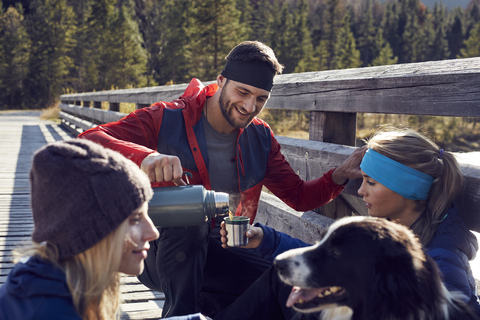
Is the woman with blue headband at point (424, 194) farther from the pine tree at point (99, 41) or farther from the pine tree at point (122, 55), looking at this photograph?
the pine tree at point (99, 41)

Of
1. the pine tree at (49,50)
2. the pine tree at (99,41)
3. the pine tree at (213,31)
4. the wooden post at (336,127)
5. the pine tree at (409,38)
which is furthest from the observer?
the pine tree at (409,38)

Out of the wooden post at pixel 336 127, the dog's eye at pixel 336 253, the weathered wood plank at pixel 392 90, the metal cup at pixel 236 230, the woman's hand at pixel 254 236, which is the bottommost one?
the woman's hand at pixel 254 236

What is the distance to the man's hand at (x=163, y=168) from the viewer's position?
8.70ft

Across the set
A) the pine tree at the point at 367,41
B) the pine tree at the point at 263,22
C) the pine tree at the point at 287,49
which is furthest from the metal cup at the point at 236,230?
the pine tree at the point at 367,41

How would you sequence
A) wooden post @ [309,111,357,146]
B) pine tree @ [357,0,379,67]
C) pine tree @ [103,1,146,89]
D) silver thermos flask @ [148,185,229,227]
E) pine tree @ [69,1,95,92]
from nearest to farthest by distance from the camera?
silver thermos flask @ [148,185,229,227] → wooden post @ [309,111,357,146] → pine tree @ [103,1,146,89] → pine tree @ [69,1,95,92] → pine tree @ [357,0,379,67]

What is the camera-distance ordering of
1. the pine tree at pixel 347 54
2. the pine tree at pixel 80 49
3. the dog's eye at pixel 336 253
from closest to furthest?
the dog's eye at pixel 336 253, the pine tree at pixel 80 49, the pine tree at pixel 347 54

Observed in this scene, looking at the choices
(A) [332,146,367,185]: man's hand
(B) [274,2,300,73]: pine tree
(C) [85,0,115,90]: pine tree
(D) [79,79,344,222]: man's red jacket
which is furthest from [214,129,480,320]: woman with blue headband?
(B) [274,2,300,73]: pine tree

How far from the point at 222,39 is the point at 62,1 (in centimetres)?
2475

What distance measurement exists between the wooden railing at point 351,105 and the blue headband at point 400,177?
206 millimetres

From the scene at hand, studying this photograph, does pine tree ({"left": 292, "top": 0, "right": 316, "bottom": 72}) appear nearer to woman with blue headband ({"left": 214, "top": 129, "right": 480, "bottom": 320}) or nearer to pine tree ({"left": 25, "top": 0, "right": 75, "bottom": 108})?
pine tree ({"left": 25, "top": 0, "right": 75, "bottom": 108})

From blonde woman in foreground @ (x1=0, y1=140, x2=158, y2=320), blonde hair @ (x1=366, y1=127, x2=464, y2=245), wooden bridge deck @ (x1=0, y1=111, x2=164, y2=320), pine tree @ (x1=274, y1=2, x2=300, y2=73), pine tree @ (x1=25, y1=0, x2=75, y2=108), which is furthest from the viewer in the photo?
pine tree @ (x1=274, y1=2, x2=300, y2=73)

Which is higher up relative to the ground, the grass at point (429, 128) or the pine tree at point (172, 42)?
the pine tree at point (172, 42)

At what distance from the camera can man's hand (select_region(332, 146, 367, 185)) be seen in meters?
2.88

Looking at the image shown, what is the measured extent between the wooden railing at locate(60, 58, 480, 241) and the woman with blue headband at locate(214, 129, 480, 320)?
0.30 ft
